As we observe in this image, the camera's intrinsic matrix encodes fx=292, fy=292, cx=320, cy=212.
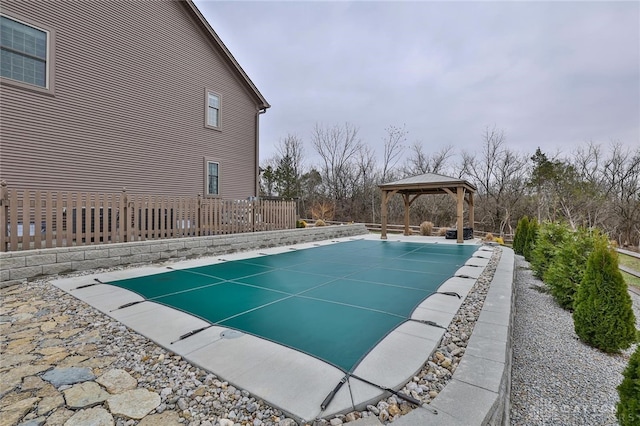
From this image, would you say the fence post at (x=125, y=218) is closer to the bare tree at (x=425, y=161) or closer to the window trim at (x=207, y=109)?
the window trim at (x=207, y=109)

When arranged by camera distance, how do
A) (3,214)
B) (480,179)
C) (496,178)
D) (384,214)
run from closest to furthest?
(3,214) < (384,214) < (496,178) < (480,179)

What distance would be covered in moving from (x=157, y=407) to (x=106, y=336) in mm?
1376

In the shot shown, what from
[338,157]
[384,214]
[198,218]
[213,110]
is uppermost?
[338,157]

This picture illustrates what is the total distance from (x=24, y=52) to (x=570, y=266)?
12892 mm

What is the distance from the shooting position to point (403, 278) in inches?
199

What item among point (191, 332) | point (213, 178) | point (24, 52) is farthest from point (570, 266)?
point (24, 52)

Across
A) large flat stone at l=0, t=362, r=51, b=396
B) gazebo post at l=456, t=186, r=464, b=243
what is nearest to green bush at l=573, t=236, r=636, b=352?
large flat stone at l=0, t=362, r=51, b=396

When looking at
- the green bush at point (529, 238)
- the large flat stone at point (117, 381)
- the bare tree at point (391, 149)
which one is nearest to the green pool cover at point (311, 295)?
the large flat stone at point (117, 381)

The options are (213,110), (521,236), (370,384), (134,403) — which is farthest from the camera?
(213,110)

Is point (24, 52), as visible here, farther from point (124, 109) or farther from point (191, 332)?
point (191, 332)

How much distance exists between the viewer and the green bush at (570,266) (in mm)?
4590

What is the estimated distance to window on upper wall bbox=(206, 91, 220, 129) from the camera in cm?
1173

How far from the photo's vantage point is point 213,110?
471 inches

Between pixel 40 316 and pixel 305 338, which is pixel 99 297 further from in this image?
pixel 305 338
